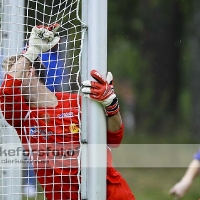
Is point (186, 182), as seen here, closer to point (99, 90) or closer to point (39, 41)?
point (99, 90)

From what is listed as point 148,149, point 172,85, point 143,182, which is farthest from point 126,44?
point 143,182

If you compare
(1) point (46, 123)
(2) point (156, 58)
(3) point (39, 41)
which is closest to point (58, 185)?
(1) point (46, 123)

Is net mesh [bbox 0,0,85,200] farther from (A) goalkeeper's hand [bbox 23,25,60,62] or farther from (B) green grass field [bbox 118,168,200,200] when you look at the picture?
(B) green grass field [bbox 118,168,200,200]

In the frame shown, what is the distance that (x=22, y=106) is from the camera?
422 centimetres

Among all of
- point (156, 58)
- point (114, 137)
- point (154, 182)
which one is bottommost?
point (154, 182)

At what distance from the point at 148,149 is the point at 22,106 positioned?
38.9 feet

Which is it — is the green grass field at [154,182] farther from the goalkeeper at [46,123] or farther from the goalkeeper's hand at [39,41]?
the goalkeeper's hand at [39,41]

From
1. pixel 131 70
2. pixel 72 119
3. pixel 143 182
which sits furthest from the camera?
pixel 131 70

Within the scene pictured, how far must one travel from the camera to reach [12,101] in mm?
4168

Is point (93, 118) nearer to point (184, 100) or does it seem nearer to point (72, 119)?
point (72, 119)

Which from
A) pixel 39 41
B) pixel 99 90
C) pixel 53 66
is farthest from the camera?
pixel 53 66

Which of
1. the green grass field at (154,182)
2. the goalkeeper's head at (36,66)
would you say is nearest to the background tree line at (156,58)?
the green grass field at (154,182)

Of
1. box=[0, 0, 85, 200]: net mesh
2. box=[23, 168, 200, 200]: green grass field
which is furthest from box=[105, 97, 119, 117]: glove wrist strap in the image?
box=[23, 168, 200, 200]: green grass field

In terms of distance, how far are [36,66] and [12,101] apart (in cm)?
30
